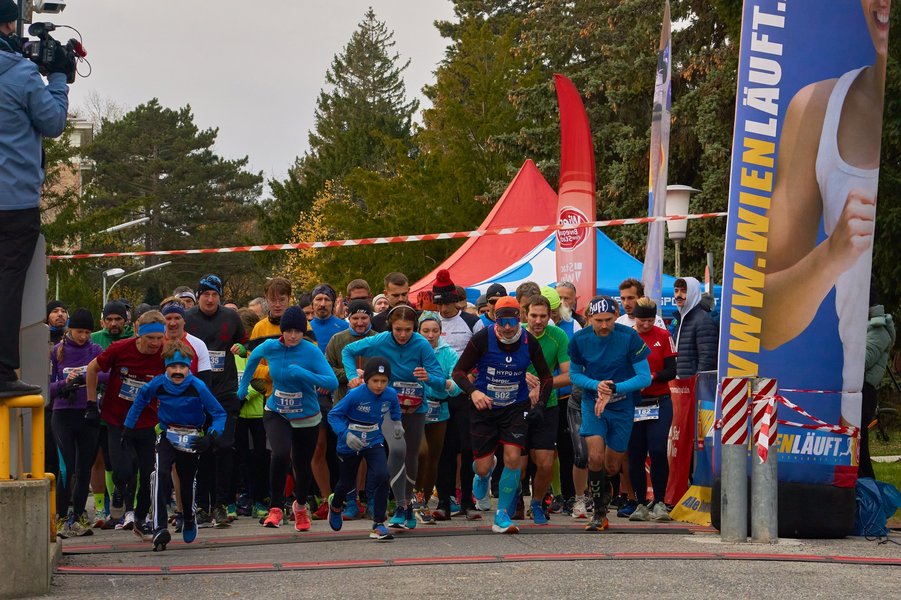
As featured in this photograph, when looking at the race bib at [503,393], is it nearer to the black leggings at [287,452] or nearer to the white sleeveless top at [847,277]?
the black leggings at [287,452]

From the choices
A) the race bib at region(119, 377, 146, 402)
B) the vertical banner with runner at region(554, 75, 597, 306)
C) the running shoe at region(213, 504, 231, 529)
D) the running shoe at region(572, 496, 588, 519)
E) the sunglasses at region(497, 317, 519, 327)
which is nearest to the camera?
the sunglasses at region(497, 317, 519, 327)

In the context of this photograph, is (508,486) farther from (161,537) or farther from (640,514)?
(161,537)

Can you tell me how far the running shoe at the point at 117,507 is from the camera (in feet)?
41.5

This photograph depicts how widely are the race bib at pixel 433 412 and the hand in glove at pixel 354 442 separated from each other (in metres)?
1.55

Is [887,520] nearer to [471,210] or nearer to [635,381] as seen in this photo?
[635,381]

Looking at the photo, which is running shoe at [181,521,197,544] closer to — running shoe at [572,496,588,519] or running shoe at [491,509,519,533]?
running shoe at [491,509,519,533]

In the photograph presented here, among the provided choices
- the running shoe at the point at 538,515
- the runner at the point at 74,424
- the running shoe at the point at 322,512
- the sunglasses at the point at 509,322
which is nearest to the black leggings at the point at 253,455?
the running shoe at the point at 322,512

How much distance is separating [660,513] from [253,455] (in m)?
3.71

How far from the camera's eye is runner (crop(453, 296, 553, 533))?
37.3 feet

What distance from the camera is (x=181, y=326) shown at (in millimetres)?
11789

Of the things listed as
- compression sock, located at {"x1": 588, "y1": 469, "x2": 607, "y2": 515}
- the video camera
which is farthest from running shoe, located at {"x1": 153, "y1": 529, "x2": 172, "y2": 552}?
the video camera

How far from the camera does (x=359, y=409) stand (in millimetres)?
11234

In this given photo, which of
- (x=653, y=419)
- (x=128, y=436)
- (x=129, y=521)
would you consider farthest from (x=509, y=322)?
(x=129, y=521)

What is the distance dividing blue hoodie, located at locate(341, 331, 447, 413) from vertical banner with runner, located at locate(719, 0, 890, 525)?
90.3 inches
